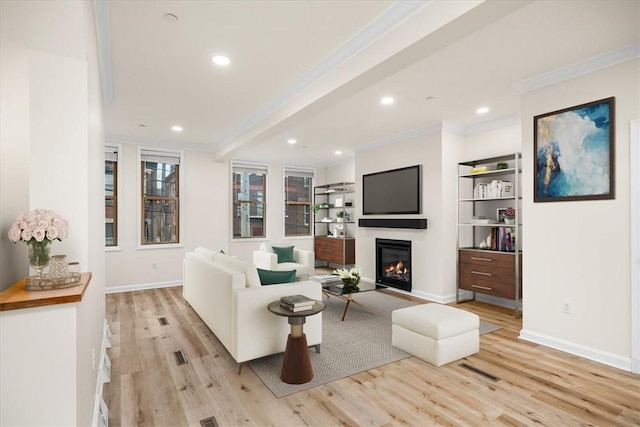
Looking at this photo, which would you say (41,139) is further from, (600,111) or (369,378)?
(600,111)

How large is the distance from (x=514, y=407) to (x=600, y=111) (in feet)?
8.51

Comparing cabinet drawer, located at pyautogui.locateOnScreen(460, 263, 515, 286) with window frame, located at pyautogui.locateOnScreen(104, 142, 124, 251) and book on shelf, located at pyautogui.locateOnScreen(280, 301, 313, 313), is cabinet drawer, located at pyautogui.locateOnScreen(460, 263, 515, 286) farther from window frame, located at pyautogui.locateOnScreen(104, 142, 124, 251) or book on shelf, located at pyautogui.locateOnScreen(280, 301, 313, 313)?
window frame, located at pyautogui.locateOnScreen(104, 142, 124, 251)

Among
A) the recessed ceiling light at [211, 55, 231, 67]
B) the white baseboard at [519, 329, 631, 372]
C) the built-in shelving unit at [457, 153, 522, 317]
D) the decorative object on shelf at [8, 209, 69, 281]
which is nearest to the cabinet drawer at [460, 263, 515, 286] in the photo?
the built-in shelving unit at [457, 153, 522, 317]

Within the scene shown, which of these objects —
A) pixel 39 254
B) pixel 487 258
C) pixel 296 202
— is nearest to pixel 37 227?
pixel 39 254

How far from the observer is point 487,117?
4547 mm

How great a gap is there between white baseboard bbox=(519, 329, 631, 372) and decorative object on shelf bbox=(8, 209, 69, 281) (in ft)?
13.2

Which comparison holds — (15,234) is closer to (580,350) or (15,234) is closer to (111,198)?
(580,350)

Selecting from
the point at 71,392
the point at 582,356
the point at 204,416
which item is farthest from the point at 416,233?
the point at 71,392

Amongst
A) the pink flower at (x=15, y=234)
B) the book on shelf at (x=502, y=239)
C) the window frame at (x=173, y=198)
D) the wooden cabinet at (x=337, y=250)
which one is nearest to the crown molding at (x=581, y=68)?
the book on shelf at (x=502, y=239)

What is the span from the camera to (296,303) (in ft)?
8.55

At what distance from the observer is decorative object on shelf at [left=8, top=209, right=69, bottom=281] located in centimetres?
132

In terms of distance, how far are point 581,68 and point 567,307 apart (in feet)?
7.29

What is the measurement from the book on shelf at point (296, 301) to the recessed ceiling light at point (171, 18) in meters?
2.23

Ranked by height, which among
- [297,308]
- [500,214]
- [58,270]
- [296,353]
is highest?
[500,214]
